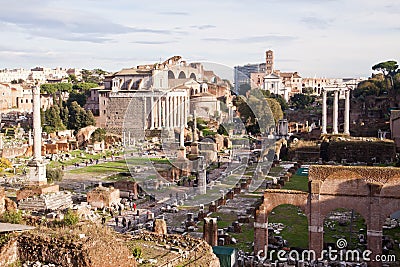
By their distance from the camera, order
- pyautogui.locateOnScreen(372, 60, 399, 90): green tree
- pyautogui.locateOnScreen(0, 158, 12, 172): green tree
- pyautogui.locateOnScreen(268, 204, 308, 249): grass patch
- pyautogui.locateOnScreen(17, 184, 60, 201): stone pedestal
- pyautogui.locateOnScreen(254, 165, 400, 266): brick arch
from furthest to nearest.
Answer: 1. pyautogui.locateOnScreen(372, 60, 399, 90): green tree
2. pyautogui.locateOnScreen(0, 158, 12, 172): green tree
3. pyautogui.locateOnScreen(17, 184, 60, 201): stone pedestal
4. pyautogui.locateOnScreen(268, 204, 308, 249): grass patch
5. pyautogui.locateOnScreen(254, 165, 400, 266): brick arch

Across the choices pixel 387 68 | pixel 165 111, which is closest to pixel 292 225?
pixel 165 111

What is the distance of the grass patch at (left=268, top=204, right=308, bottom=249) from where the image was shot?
19.5 metres

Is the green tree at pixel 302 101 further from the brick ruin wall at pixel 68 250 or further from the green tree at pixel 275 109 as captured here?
the brick ruin wall at pixel 68 250

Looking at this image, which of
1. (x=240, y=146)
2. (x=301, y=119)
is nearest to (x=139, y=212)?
(x=240, y=146)

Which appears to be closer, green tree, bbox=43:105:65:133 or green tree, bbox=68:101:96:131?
green tree, bbox=43:105:65:133

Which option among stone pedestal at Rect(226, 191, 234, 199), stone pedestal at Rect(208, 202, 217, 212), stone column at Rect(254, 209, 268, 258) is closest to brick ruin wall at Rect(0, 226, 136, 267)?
stone column at Rect(254, 209, 268, 258)

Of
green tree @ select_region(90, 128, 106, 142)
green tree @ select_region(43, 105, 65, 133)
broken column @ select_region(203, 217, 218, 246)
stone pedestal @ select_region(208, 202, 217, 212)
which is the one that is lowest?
stone pedestal @ select_region(208, 202, 217, 212)

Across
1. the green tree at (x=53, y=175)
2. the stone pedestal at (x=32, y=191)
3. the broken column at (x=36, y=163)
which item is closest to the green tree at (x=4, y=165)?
the green tree at (x=53, y=175)

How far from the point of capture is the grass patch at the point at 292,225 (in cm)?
1948

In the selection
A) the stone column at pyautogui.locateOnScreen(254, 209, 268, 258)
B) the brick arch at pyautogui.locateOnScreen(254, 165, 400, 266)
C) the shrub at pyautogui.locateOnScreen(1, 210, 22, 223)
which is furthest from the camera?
the stone column at pyautogui.locateOnScreen(254, 209, 268, 258)

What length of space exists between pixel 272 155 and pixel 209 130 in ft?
49.2

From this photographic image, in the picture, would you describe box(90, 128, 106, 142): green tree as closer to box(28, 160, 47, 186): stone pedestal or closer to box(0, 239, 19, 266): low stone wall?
box(28, 160, 47, 186): stone pedestal

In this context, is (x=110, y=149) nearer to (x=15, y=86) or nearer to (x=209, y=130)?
(x=209, y=130)

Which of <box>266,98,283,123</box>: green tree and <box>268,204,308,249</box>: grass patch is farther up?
<box>266,98,283,123</box>: green tree
